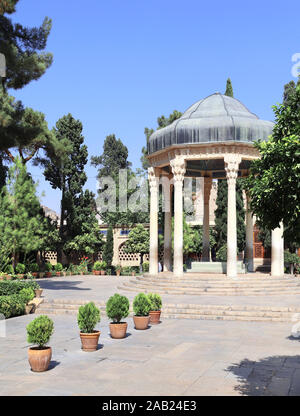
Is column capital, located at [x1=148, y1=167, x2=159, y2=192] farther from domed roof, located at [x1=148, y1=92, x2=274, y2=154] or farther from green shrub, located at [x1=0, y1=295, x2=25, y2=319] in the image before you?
green shrub, located at [x1=0, y1=295, x2=25, y2=319]

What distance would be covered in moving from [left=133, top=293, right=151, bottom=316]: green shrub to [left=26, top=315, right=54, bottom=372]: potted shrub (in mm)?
4996

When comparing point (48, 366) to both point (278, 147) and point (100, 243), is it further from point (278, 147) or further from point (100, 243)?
point (100, 243)

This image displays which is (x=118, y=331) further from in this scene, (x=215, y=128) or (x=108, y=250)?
(x=108, y=250)

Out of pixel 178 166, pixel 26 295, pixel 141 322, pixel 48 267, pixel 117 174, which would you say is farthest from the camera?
pixel 117 174

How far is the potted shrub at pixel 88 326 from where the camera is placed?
11.1 m

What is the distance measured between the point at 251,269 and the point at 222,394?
2197 centimetres

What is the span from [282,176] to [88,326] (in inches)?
265

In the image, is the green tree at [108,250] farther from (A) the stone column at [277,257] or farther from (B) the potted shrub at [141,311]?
(B) the potted shrub at [141,311]

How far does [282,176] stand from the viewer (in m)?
6.50

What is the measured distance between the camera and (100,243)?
41.0m

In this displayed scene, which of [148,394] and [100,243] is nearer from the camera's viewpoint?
[148,394]

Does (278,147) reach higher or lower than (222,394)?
higher

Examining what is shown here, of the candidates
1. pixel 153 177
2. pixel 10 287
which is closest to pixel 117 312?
pixel 10 287
